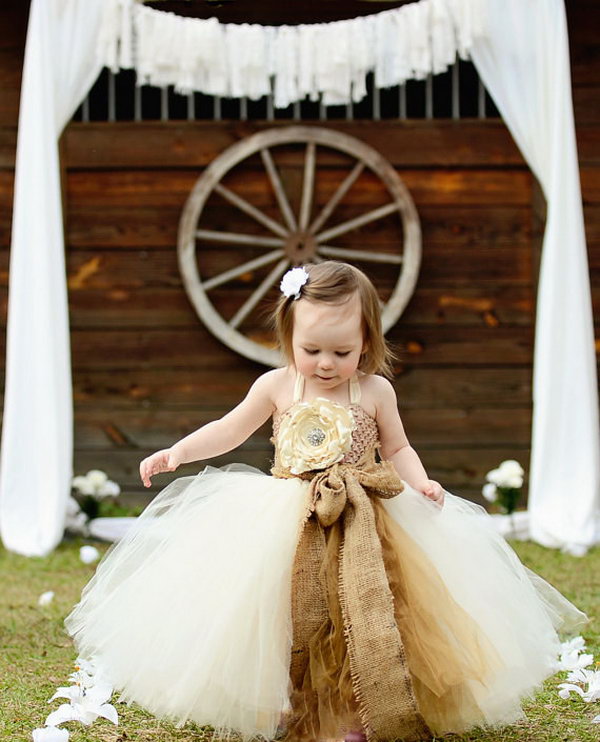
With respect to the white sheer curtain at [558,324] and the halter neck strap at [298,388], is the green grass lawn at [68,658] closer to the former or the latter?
the white sheer curtain at [558,324]

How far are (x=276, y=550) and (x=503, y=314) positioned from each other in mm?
3594

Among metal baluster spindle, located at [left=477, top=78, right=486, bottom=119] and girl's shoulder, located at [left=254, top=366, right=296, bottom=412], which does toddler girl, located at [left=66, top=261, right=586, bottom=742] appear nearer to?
girl's shoulder, located at [left=254, top=366, right=296, bottom=412]

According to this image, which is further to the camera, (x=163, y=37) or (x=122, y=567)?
A: (x=163, y=37)

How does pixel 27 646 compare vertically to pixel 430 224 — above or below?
below

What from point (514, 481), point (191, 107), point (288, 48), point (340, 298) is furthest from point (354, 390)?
point (191, 107)

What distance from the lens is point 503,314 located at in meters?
5.51

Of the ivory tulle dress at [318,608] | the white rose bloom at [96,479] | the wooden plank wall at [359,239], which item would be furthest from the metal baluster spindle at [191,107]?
the ivory tulle dress at [318,608]

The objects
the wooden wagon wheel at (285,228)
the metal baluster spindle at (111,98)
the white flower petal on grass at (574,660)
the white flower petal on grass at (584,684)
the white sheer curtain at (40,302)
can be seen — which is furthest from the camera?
the metal baluster spindle at (111,98)

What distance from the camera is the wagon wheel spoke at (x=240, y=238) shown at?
5.34 meters

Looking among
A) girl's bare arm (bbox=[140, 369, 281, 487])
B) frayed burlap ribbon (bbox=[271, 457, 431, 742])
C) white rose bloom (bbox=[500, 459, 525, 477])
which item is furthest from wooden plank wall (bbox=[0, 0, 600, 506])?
frayed burlap ribbon (bbox=[271, 457, 431, 742])

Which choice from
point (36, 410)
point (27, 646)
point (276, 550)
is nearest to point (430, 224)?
point (36, 410)

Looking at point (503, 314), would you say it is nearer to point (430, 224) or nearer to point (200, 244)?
point (430, 224)

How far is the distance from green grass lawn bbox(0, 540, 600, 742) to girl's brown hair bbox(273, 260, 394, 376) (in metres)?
0.85

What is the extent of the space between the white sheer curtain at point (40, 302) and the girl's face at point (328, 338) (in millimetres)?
2494
